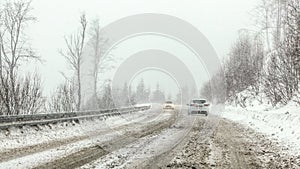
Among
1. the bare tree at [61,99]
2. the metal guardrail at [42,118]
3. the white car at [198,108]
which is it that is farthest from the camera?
the white car at [198,108]

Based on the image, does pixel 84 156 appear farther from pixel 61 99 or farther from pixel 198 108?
pixel 198 108

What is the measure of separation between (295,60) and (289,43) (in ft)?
5.22

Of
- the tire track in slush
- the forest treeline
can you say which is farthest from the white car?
the tire track in slush

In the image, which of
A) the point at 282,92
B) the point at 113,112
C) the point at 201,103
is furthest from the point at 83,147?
the point at 201,103

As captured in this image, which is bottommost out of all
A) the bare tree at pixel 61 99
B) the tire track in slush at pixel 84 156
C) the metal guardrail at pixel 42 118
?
the tire track in slush at pixel 84 156

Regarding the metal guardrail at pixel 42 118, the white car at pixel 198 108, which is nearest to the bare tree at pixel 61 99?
the metal guardrail at pixel 42 118

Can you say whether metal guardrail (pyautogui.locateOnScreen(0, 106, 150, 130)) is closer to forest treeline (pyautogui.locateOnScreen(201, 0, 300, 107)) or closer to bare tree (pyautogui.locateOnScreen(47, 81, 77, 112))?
bare tree (pyautogui.locateOnScreen(47, 81, 77, 112))

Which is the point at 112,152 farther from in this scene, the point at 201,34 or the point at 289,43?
the point at 201,34

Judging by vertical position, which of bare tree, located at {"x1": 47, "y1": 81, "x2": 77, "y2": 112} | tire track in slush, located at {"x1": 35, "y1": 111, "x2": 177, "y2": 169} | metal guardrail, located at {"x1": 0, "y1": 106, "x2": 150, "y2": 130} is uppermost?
bare tree, located at {"x1": 47, "y1": 81, "x2": 77, "y2": 112}

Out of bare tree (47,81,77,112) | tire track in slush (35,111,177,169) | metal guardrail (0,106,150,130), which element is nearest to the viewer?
tire track in slush (35,111,177,169)

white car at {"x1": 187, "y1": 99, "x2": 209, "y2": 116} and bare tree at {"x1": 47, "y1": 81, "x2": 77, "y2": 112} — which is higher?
bare tree at {"x1": 47, "y1": 81, "x2": 77, "y2": 112}

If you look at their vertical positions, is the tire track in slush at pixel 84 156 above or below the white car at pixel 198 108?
below

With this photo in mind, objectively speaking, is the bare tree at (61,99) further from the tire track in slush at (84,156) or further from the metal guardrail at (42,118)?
the tire track in slush at (84,156)

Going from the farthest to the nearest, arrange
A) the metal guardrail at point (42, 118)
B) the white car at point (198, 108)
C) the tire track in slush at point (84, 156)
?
the white car at point (198, 108) → the metal guardrail at point (42, 118) → the tire track in slush at point (84, 156)
